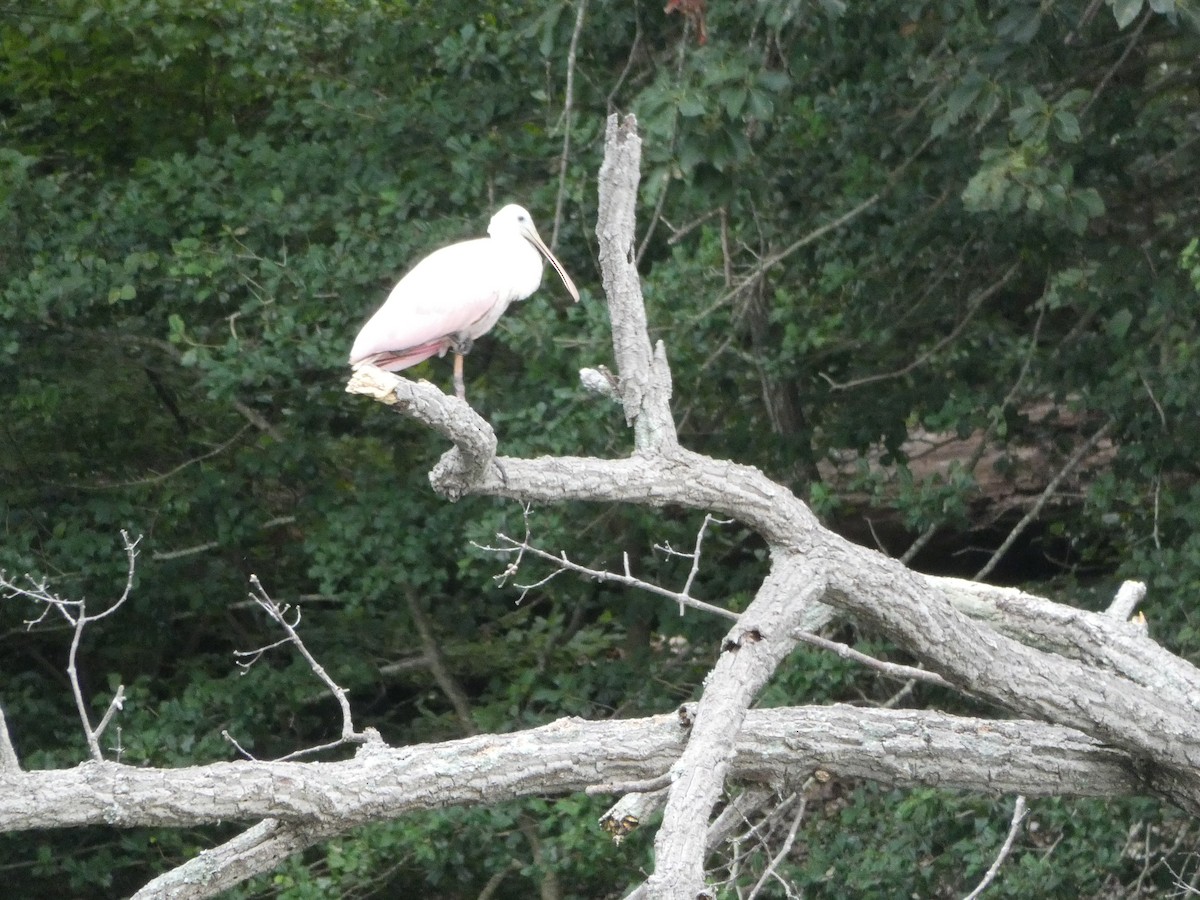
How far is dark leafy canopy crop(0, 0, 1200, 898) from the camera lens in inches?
234

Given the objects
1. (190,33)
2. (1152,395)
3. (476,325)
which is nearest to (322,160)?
(190,33)

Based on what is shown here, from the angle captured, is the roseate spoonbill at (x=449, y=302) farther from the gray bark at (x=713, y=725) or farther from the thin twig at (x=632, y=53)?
the thin twig at (x=632, y=53)

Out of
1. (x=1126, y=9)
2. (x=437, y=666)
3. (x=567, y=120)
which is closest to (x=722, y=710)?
(x=1126, y=9)

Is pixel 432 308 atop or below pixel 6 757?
atop

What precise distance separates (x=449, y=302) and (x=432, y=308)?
7 centimetres

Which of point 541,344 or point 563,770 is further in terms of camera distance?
point 541,344

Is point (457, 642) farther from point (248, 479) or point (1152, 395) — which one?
point (1152, 395)

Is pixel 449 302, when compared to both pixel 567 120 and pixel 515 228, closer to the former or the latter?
pixel 515 228

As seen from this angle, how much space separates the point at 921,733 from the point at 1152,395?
7.94 ft

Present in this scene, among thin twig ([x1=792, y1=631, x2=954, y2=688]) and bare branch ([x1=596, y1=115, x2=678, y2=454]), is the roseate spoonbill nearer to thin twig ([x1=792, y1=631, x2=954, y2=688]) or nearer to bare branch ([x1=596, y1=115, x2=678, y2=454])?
bare branch ([x1=596, y1=115, x2=678, y2=454])

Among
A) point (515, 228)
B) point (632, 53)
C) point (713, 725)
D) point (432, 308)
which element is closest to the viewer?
point (713, 725)

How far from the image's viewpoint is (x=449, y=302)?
4465 mm

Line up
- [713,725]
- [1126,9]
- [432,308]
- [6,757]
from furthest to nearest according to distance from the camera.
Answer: [432,308] → [1126,9] → [6,757] → [713,725]

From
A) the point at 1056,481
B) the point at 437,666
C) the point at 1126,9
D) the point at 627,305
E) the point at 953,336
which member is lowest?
the point at 437,666
